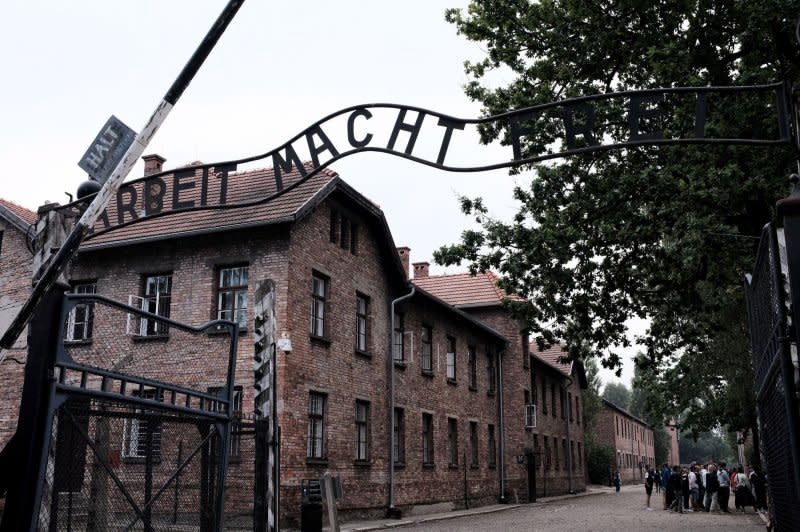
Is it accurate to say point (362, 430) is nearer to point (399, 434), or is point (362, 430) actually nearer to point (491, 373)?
point (399, 434)

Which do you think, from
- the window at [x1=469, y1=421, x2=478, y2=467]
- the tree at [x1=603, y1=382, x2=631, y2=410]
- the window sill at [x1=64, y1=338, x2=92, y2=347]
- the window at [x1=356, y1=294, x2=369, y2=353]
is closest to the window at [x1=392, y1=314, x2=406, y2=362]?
the window at [x1=356, y1=294, x2=369, y2=353]

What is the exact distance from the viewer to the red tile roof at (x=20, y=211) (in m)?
23.0

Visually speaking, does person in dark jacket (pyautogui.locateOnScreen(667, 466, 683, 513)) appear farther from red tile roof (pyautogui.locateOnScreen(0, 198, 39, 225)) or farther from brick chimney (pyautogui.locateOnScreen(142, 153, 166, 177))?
red tile roof (pyautogui.locateOnScreen(0, 198, 39, 225))

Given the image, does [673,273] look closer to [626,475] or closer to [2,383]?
[2,383]

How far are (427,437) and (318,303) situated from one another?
342 inches

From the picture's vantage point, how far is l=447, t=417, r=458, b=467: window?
97.2 ft

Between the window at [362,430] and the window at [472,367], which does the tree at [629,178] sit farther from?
the window at [472,367]

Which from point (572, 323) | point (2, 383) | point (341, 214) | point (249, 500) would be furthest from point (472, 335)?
point (249, 500)

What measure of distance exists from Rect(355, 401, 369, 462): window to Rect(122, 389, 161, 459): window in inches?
666

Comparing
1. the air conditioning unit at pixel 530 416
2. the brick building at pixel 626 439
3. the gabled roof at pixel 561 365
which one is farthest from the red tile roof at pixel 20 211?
the brick building at pixel 626 439

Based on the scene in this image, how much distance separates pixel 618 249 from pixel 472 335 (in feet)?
53.6

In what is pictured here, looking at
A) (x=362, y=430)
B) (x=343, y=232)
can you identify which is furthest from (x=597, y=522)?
(x=343, y=232)

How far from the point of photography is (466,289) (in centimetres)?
3788

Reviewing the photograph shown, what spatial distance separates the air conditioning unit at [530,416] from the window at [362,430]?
54.8ft
